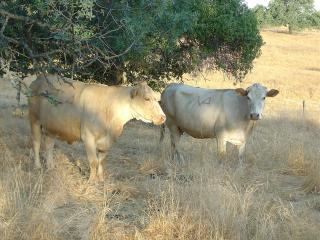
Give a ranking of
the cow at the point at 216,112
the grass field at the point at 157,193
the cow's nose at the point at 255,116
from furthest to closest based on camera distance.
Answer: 1. the cow at the point at 216,112
2. the cow's nose at the point at 255,116
3. the grass field at the point at 157,193

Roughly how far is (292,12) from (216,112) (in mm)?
63437

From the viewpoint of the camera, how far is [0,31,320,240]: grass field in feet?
17.8

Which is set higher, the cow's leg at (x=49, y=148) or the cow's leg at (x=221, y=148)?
the cow's leg at (x=49, y=148)

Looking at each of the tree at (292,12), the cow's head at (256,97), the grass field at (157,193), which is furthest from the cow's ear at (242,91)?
the tree at (292,12)

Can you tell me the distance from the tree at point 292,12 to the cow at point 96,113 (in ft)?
214

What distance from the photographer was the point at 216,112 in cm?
1038

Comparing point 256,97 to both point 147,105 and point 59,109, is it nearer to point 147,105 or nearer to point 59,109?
point 147,105

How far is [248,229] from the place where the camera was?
5.58 m

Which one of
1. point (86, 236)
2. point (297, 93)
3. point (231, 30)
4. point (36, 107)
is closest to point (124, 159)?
point (36, 107)

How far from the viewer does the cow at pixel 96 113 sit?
26.1 ft

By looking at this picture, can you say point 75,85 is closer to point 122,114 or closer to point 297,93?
point 122,114

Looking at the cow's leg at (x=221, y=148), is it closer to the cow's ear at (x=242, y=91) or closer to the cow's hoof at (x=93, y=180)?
the cow's ear at (x=242, y=91)

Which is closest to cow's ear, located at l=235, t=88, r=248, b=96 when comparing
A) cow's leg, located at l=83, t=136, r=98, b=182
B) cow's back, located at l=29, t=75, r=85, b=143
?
cow's back, located at l=29, t=75, r=85, b=143

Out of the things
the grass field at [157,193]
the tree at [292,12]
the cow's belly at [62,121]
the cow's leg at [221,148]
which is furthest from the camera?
the tree at [292,12]
